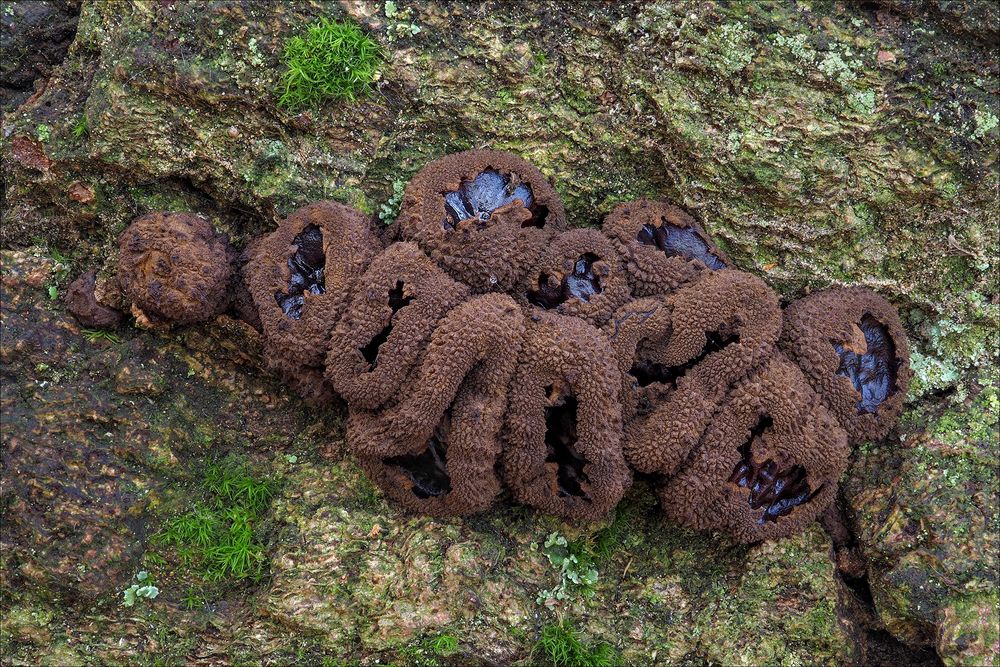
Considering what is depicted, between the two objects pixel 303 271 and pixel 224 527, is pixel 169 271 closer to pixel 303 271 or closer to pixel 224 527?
pixel 303 271

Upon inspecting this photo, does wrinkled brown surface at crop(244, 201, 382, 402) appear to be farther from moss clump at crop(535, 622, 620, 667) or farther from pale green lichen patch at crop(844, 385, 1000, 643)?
pale green lichen patch at crop(844, 385, 1000, 643)

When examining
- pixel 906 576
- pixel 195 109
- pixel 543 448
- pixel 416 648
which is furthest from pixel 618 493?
pixel 195 109

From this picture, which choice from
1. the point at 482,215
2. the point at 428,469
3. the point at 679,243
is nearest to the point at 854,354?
the point at 679,243

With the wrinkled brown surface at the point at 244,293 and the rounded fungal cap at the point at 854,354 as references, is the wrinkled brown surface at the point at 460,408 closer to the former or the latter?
the wrinkled brown surface at the point at 244,293

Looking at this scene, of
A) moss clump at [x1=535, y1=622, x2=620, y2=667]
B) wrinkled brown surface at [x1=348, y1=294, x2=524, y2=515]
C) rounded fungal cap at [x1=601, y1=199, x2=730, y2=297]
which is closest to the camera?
wrinkled brown surface at [x1=348, y1=294, x2=524, y2=515]

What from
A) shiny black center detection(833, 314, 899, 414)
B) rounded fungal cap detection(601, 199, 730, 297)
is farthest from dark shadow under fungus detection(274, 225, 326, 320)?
shiny black center detection(833, 314, 899, 414)

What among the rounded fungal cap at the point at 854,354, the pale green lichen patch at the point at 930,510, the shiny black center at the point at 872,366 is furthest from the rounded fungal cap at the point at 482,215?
the pale green lichen patch at the point at 930,510
